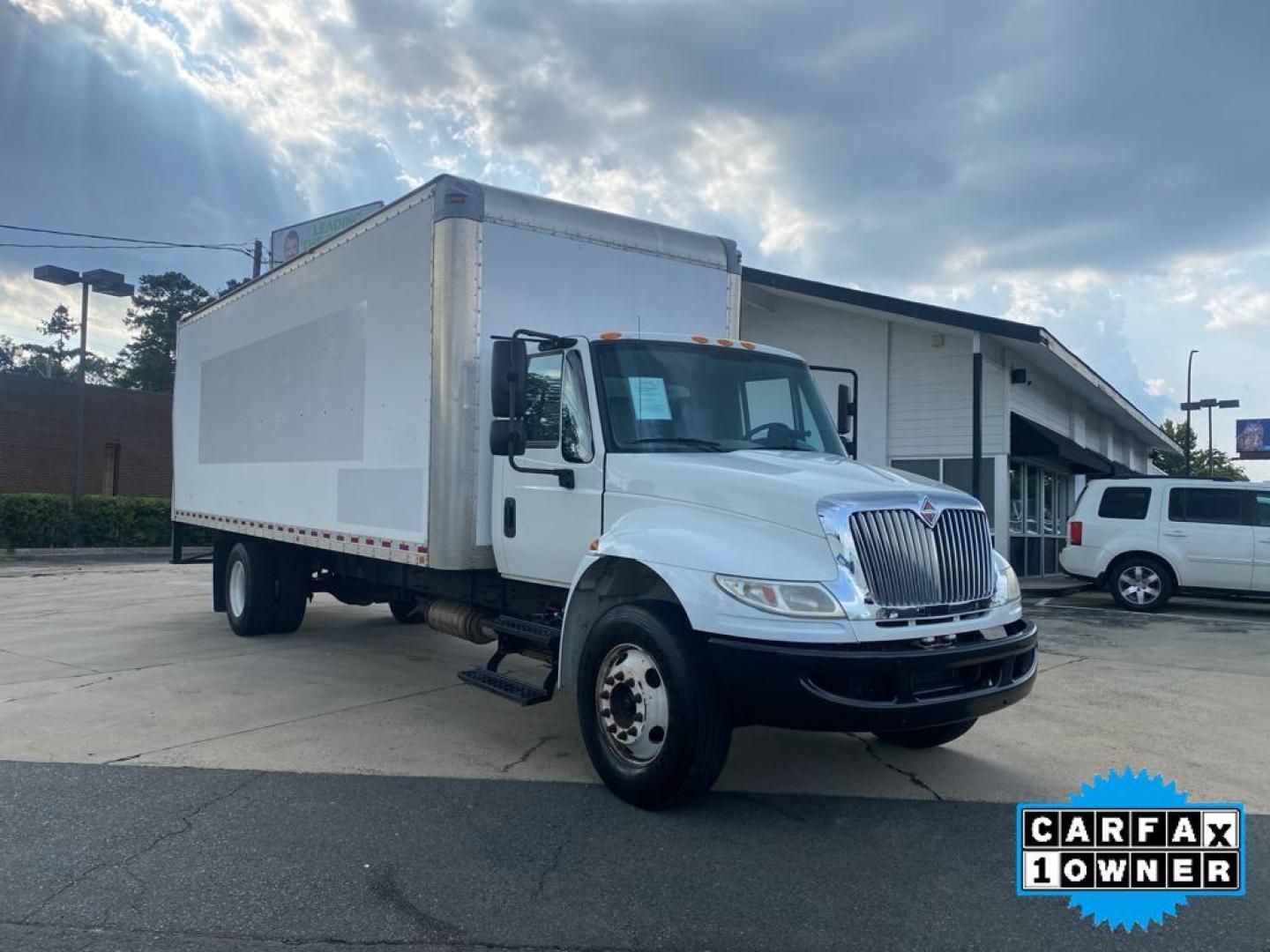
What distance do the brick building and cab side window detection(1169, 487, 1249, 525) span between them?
30.3 m

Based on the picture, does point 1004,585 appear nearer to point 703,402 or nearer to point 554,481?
point 703,402

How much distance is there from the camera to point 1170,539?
1380cm

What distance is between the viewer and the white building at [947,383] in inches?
648

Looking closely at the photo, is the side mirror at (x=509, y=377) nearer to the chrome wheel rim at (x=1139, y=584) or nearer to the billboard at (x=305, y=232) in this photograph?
the chrome wheel rim at (x=1139, y=584)

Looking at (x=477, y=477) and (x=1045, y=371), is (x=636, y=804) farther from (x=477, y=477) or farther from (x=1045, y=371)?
(x=1045, y=371)

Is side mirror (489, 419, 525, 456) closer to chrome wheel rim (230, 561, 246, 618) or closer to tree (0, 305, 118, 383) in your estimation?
chrome wheel rim (230, 561, 246, 618)

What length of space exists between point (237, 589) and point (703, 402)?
690cm

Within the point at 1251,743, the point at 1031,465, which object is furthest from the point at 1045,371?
the point at 1251,743

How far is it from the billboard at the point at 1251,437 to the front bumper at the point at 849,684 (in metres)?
72.6

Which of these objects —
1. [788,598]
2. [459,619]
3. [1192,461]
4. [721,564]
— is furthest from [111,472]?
[1192,461]

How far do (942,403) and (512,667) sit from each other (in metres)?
11.2

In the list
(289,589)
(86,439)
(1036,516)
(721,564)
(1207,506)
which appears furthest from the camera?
(86,439)

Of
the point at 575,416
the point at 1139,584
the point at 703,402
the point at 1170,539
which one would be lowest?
the point at 1139,584

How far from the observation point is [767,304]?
757 inches
